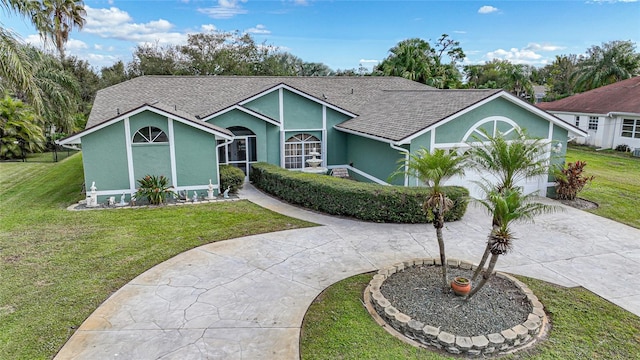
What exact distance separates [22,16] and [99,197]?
635cm

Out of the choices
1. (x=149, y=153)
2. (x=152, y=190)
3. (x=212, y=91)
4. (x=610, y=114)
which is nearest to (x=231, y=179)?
(x=152, y=190)

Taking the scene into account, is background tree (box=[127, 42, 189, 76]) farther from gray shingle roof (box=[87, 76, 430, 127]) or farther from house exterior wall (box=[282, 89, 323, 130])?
house exterior wall (box=[282, 89, 323, 130])

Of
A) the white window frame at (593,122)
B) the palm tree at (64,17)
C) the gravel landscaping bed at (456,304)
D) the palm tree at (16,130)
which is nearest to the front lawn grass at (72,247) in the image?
the gravel landscaping bed at (456,304)

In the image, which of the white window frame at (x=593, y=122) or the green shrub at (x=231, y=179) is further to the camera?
the white window frame at (x=593, y=122)

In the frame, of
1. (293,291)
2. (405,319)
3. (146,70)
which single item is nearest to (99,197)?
(293,291)

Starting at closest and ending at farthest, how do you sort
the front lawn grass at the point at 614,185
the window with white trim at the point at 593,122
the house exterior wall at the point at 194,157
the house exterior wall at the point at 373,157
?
the front lawn grass at the point at 614,185
the house exterior wall at the point at 194,157
the house exterior wall at the point at 373,157
the window with white trim at the point at 593,122

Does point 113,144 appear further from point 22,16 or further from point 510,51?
point 510,51

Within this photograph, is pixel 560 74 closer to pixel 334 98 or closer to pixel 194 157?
pixel 334 98

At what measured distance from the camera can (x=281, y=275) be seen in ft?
29.1

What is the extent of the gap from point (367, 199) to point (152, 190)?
794 cm

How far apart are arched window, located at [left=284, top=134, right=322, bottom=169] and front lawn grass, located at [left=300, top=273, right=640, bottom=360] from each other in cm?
1247

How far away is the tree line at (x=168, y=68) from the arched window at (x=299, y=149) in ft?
34.1

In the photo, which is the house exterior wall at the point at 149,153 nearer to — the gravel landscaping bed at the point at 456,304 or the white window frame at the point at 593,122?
the gravel landscaping bed at the point at 456,304

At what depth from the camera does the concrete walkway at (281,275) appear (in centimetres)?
641
